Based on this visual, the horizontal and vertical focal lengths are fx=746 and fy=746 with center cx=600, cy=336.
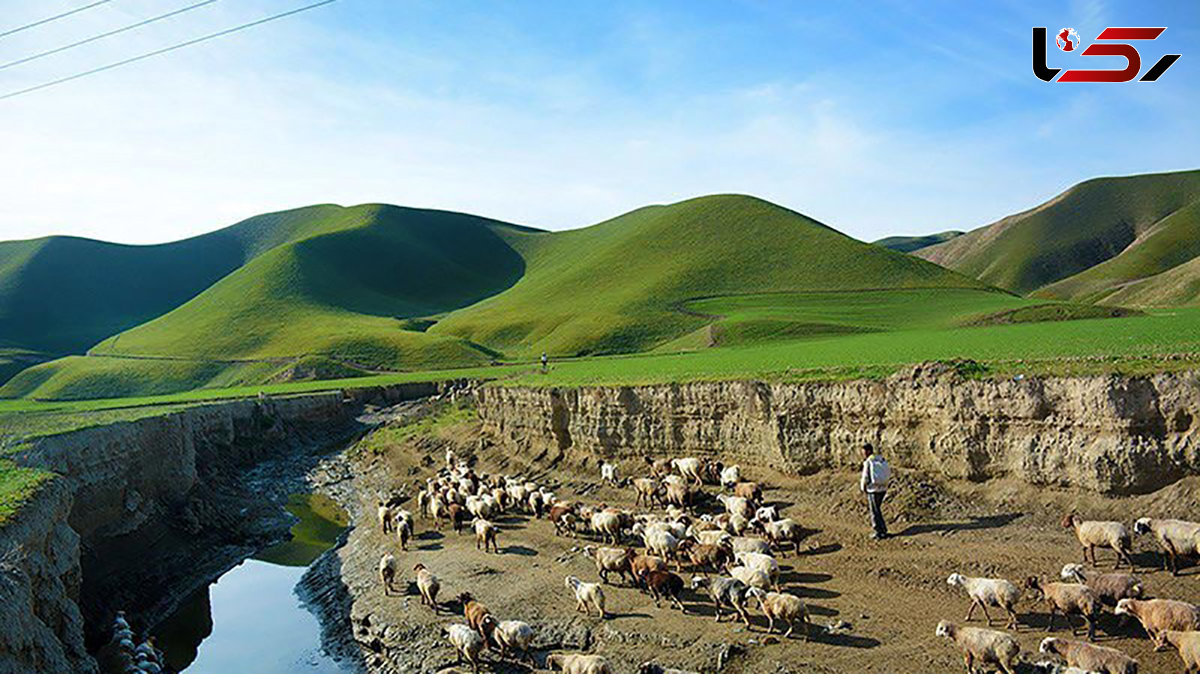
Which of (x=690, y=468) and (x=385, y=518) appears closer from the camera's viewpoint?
(x=690, y=468)

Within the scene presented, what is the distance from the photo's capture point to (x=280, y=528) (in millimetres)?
32312

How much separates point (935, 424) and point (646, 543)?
825cm

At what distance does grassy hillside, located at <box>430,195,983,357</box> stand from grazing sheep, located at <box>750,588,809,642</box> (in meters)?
72.4

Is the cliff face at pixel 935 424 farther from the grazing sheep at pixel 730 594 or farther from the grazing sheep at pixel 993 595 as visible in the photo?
the grazing sheep at pixel 730 594

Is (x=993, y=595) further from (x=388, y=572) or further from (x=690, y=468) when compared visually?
(x=388, y=572)

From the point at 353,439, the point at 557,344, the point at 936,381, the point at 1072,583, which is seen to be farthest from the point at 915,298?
the point at 1072,583

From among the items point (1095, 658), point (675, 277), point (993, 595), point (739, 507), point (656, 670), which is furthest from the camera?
point (675, 277)

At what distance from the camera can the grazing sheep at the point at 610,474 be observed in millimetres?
27719

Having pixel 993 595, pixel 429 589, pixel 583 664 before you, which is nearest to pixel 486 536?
pixel 429 589

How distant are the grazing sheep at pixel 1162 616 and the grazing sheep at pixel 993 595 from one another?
5.88ft

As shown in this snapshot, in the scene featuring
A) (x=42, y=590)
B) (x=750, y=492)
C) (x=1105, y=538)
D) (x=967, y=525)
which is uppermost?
(x=42, y=590)

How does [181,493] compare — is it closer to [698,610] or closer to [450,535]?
[450,535]

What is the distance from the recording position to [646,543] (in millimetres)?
19906

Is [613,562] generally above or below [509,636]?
above
